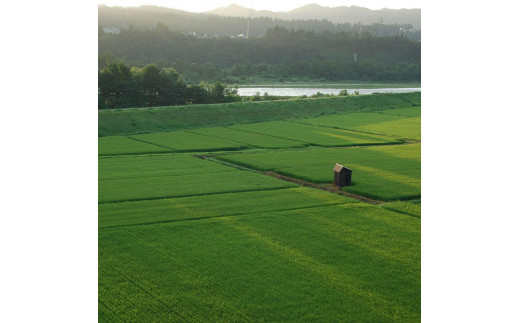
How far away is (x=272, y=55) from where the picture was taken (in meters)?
47.3

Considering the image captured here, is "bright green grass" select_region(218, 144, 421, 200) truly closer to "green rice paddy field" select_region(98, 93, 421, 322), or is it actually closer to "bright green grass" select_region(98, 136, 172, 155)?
"green rice paddy field" select_region(98, 93, 421, 322)

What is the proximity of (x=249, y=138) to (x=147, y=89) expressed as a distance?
11491 mm

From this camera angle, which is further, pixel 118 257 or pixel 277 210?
pixel 277 210

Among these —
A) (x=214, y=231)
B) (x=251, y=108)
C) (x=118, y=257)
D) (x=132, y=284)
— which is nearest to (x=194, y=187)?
(x=214, y=231)

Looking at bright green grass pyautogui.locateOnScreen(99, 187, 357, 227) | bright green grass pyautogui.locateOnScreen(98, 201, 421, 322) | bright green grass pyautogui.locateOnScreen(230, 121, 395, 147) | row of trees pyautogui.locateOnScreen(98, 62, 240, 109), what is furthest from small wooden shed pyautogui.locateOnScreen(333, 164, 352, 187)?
row of trees pyautogui.locateOnScreen(98, 62, 240, 109)

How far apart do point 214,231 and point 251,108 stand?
1946 centimetres

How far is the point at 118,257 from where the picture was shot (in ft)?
25.2

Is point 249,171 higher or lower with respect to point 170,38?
lower

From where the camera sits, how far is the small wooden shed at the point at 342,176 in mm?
12562

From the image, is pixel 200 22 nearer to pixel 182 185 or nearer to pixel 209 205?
pixel 182 185

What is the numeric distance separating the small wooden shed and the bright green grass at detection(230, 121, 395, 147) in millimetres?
7115

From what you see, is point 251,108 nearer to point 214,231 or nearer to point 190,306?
point 214,231

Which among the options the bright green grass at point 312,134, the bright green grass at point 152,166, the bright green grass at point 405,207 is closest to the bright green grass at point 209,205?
the bright green grass at point 405,207

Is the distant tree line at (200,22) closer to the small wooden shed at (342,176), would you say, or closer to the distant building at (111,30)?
the distant building at (111,30)
